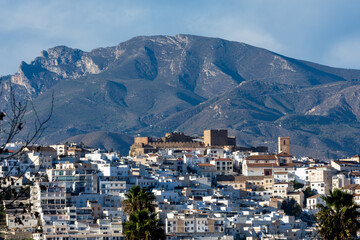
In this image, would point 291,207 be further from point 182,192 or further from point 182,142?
point 182,142

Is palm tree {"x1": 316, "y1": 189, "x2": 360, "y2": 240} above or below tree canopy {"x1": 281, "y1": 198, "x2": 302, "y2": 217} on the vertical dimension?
above

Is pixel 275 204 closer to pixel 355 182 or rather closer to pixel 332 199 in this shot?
pixel 355 182

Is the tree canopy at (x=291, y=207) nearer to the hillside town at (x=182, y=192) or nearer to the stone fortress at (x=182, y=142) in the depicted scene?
the hillside town at (x=182, y=192)

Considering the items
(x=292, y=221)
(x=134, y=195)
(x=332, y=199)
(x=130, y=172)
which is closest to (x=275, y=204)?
(x=292, y=221)

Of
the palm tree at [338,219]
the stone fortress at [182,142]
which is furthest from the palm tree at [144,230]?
the stone fortress at [182,142]

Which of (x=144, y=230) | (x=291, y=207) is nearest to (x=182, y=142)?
(x=291, y=207)

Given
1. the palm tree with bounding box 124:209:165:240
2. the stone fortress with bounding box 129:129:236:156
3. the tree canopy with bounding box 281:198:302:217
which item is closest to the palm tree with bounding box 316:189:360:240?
the palm tree with bounding box 124:209:165:240

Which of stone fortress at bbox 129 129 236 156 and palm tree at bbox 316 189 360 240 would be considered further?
stone fortress at bbox 129 129 236 156

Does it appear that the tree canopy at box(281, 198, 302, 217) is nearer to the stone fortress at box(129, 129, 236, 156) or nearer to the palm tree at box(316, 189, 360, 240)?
the stone fortress at box(129, 129, 236, 156)
